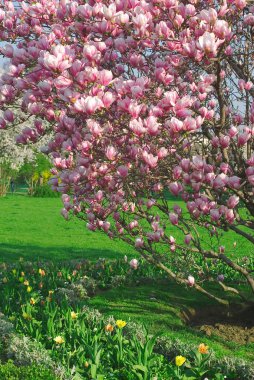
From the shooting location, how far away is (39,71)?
4.80m

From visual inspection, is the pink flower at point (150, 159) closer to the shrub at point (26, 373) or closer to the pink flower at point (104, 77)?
the pink flower at point (104, 77)

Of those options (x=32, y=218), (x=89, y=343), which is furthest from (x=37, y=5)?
(x=32, y=218)

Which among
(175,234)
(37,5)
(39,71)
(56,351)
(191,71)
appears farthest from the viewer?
(175,234)

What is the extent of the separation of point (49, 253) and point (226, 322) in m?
7.15

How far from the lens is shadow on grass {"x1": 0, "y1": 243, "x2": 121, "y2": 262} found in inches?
523

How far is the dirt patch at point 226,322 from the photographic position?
709 cm

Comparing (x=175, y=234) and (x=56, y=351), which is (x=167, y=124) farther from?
(x=175, y=234)

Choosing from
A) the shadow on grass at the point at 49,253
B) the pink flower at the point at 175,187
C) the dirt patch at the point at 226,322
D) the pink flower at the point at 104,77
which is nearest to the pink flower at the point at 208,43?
the pink flower at the point at 104,77

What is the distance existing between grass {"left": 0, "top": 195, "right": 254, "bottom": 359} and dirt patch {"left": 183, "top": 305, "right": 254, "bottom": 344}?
18cm

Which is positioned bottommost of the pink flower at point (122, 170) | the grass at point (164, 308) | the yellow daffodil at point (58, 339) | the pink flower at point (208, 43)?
the grass at point (164, 308)

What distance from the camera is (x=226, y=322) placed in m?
7.73

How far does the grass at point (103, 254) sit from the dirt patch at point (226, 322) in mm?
177

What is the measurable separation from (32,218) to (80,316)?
16059 mm

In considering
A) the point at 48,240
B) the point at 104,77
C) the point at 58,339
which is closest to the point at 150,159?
the point at 104,77
